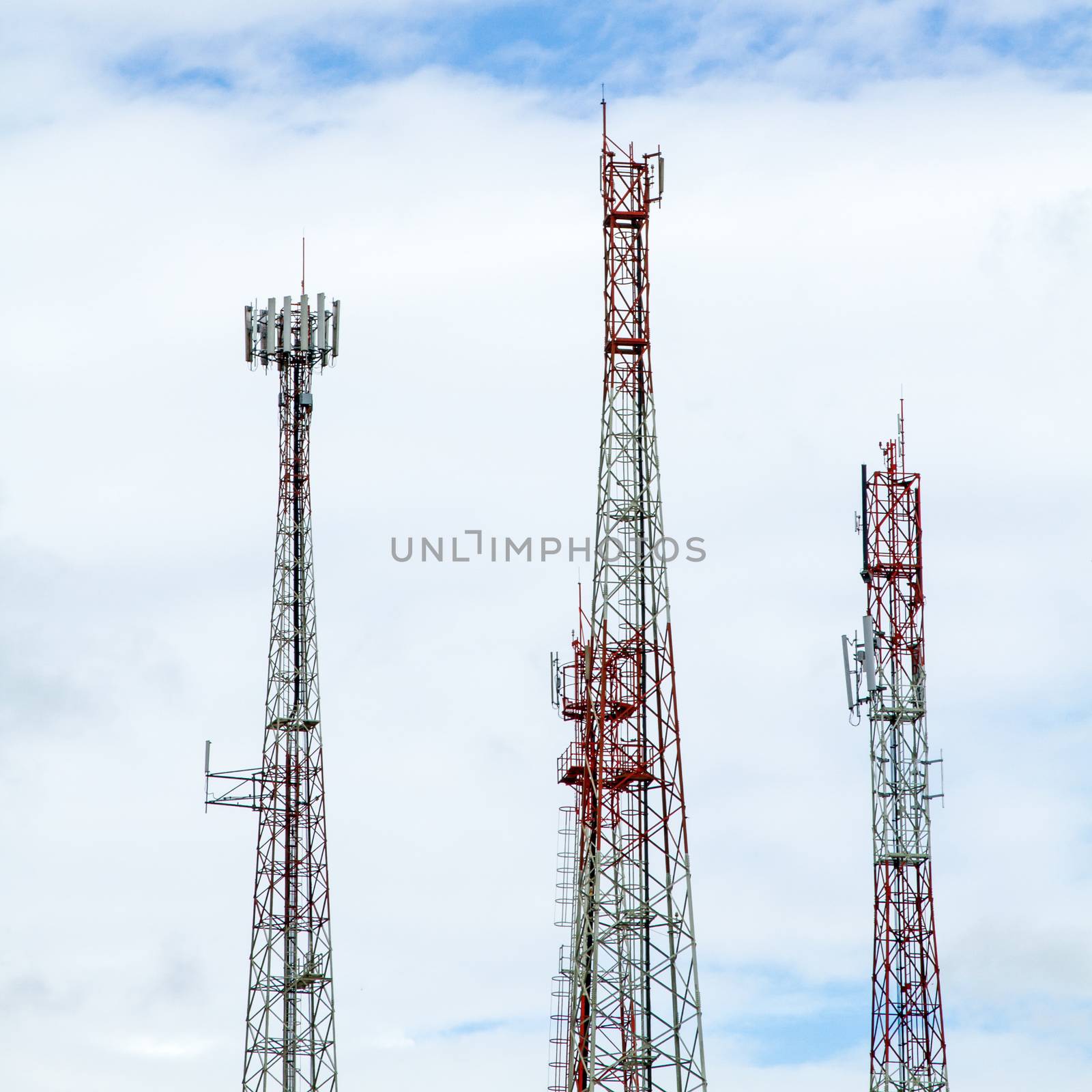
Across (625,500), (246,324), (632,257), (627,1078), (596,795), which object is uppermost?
(246,324)

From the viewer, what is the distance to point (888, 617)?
13450cm

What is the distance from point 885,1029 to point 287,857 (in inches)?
1016

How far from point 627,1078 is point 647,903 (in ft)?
19.8

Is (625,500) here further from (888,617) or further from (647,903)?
(888,617)

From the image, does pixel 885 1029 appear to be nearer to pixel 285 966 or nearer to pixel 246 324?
pixel 285 966

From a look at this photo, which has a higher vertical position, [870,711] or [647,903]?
[870,711]

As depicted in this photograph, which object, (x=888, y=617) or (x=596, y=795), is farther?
(x=888, y=617)

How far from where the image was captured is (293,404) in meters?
136

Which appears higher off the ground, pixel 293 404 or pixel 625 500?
pixel 293 404


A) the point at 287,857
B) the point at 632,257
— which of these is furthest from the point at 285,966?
the point at 632,257

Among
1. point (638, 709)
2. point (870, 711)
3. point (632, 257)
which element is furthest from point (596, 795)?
point (870, 711)

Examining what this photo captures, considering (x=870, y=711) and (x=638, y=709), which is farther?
(x=870, y=711)

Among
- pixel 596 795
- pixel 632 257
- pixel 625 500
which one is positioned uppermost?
pixel 632 257

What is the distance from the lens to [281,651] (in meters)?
135
